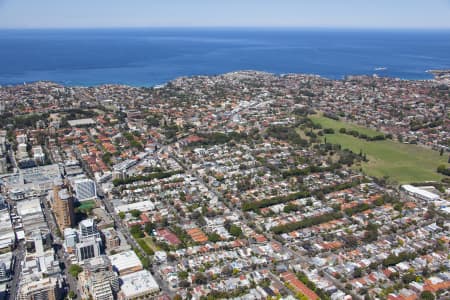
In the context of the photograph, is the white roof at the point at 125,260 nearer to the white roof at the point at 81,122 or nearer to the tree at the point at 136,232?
the tree at the point at 136,232

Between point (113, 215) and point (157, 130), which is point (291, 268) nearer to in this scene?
point (113, 215)

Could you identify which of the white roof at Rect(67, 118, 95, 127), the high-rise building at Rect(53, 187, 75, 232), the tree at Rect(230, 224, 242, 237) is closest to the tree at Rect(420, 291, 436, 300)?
the tree at Rect(230, 224, 242, 237)

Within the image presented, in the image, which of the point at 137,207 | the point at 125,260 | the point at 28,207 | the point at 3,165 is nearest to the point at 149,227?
the point at 137,207

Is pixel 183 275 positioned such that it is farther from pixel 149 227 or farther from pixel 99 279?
pixel 149 227

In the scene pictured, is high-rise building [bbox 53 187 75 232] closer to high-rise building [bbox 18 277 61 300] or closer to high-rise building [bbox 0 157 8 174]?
high-rise building [bbox 18 277 61 300]

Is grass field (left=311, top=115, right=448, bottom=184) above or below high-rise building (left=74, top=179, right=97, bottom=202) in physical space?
below

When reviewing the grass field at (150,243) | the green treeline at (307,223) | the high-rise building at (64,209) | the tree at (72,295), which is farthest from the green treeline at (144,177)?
the tree at (72,295)

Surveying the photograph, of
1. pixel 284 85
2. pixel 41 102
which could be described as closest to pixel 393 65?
pixel 284 85
